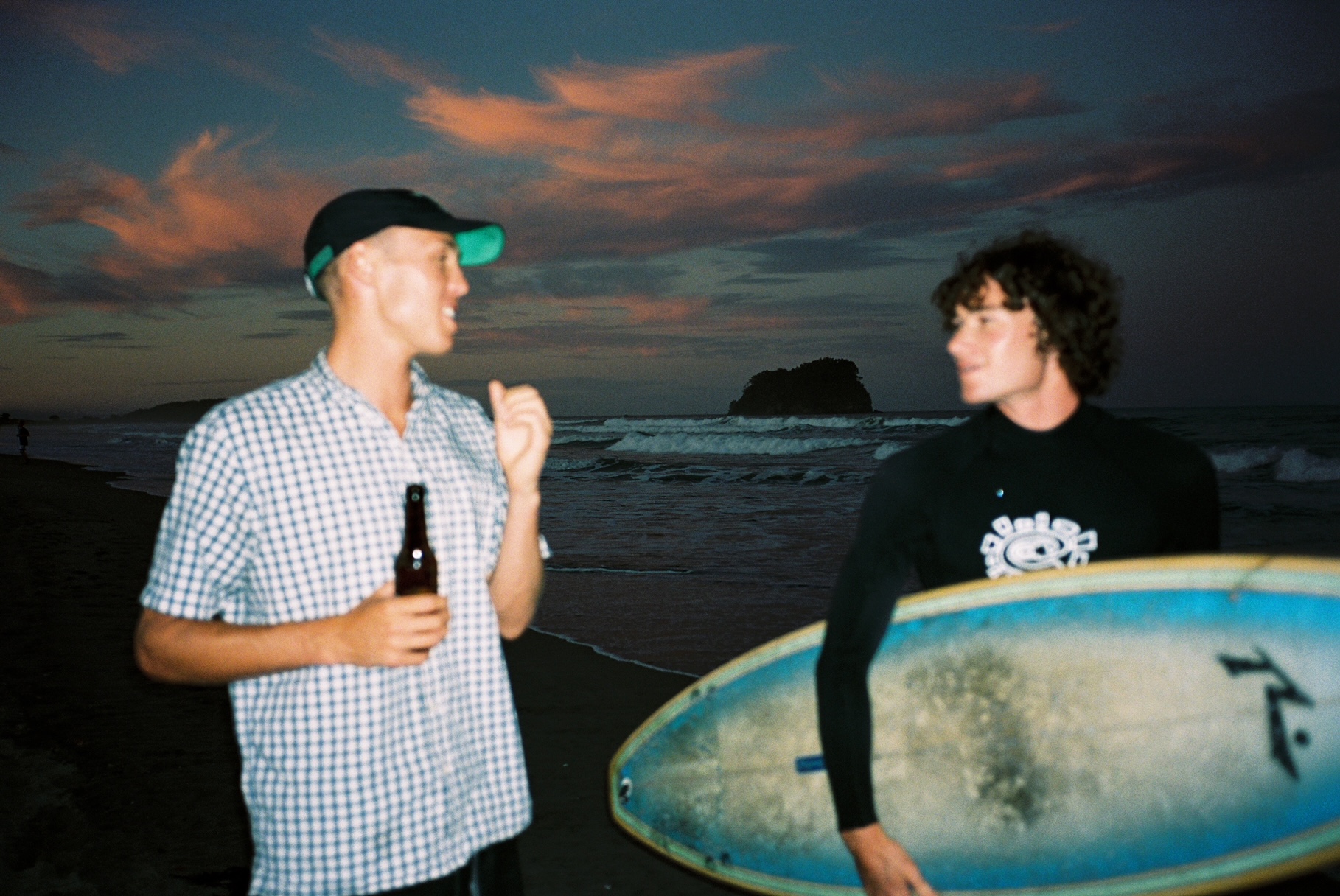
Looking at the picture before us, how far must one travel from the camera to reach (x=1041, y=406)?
2512 millimetres

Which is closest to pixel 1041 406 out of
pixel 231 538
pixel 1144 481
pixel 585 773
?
pixel 1144 481

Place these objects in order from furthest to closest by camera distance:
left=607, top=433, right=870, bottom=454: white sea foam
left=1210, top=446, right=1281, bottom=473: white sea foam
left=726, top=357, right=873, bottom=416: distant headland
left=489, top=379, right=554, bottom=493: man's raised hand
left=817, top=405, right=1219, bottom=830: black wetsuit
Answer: left=726, top=357, right=873, bottom=416: distant headland < left=607, top=433, right=870, bottom=454: white sea foam < left=1210, top=446, right=1281, bottom=473: white sea foam < left=817, top=405, right=1219, bottom=830: black wetsuit < left=489, top=379, right=554, bottom=493: man's raised hand

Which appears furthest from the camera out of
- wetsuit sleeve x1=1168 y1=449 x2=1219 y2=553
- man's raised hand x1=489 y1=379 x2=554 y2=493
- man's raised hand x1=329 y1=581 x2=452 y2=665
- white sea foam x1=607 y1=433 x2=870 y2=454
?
white sea foam x1=607 y1=433 x2=870 y2=454

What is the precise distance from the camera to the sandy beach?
349 centimetres

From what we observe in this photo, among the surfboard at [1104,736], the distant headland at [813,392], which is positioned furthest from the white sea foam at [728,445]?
the distant headland at [813,392]

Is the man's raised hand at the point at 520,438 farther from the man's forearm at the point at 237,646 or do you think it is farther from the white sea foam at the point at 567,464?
the white sea foam at the point at 567,464

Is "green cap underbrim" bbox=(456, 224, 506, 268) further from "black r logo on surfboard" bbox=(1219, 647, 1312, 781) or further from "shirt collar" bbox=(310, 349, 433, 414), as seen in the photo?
"black r logo on surfboard" bbox=(1219, 647, 1312, 781)

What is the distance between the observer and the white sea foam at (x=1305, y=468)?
18.1 m

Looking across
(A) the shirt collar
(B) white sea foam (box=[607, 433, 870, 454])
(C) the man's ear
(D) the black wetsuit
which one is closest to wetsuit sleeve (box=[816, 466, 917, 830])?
(D) the black wetsuit

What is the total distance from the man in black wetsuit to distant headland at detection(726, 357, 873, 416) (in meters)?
89.7

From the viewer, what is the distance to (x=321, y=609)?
170cm

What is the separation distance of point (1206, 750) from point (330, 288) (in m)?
2.45

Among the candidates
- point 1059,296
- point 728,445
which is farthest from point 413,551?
point 728,445

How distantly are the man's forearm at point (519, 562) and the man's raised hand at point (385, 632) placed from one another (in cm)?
42
